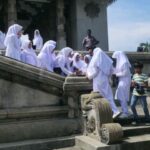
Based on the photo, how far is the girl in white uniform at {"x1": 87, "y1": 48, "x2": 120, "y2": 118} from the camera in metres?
9.52

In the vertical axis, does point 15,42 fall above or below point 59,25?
below

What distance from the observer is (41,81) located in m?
9.51

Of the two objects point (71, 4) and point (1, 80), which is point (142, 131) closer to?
point (1, 80)

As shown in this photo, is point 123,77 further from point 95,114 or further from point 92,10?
point 92,10

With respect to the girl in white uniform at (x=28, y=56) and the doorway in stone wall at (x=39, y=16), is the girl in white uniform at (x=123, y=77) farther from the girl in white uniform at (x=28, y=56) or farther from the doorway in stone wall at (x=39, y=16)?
the doorway in stone wall at (x=39, y=16)

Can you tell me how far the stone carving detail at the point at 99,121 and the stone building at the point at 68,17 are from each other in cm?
1793

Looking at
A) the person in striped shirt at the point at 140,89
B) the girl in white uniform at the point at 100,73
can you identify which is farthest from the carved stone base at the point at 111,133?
the girl in white uniform at the point at 100,73

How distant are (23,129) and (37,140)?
1.26 feet

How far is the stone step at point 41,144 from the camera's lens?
8.74 meters

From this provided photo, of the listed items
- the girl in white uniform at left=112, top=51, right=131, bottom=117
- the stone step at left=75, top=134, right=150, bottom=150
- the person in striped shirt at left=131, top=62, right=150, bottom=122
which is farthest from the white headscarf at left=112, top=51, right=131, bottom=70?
the stone step at left=75, top=134, right=150, bottom=150

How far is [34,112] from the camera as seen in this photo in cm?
941

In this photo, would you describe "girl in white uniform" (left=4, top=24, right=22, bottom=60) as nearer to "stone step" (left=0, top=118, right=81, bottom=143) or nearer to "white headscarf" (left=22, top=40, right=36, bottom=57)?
"white headscarf" (left=22, top=40, right=36, bottom=57)

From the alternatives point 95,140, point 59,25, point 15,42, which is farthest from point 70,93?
point 59,25

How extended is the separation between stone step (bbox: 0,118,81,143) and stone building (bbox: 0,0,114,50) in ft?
54.6
